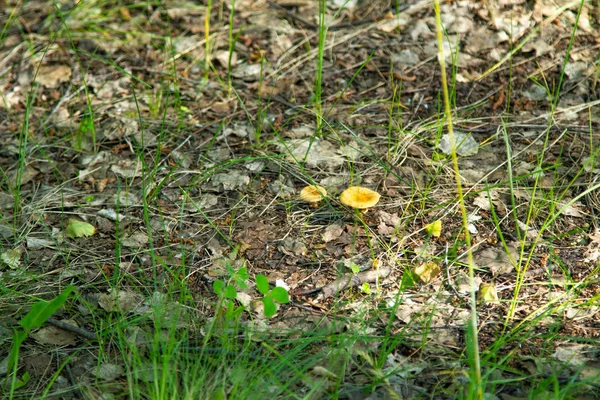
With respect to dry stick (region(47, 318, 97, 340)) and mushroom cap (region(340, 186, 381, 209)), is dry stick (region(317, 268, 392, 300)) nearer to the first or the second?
mushroom cap (region(340, 186, 381, 209))

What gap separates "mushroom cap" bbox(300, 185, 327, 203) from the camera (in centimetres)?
277

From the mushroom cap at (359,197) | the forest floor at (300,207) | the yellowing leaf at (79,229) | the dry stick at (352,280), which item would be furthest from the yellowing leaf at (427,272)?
the yellowing leaf at (79,229)

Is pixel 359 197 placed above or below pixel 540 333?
above

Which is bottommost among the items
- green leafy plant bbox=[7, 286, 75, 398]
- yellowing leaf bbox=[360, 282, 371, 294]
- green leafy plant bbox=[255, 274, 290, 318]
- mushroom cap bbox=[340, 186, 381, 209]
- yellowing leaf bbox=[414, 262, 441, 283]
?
yellowing leaf bbox=[360, 282, 371, 294]

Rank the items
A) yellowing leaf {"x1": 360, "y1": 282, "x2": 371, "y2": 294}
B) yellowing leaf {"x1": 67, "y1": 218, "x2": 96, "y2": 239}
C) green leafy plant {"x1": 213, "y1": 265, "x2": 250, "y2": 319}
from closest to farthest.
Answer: green leafy plant {"x1": 213, "y1": 265, "x2": 250, "y2": 319} → yellowing leaf {"x1": 360, "y1": 282, "x2": 371, "y2": 294} → yellowing leaf {"x1": 67, "y1": 218, "x2": 96, "y2": 239}

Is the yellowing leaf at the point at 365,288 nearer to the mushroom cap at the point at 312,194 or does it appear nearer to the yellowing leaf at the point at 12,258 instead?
the mushroom cap at the point at 312,194

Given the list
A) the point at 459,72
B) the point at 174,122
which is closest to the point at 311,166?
the point at 174,122

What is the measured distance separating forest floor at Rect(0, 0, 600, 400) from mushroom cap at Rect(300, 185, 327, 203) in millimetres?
53

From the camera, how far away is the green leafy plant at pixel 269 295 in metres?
2.22

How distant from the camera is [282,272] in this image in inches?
101

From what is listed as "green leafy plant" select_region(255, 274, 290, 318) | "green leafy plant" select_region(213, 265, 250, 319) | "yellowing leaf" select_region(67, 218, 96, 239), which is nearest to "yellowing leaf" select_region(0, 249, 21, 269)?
"yellowing leaf" select_region(67, 218, 96, 239)

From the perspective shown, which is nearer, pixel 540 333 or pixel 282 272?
pixel 540 333

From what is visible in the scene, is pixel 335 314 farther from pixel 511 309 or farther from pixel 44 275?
pixel 44 275

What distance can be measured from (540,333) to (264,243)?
114cm
